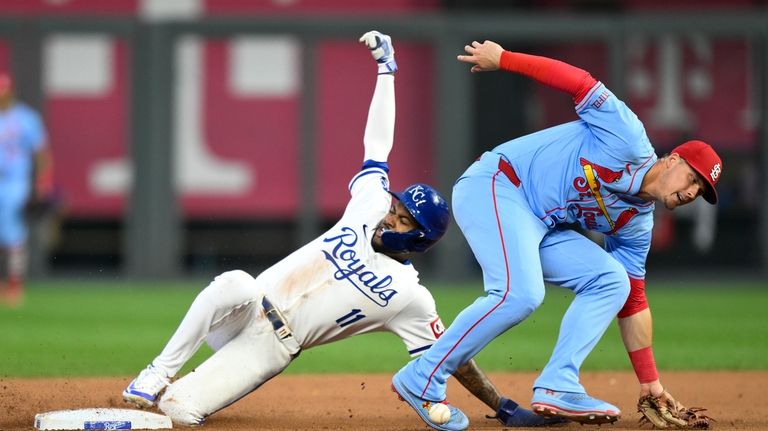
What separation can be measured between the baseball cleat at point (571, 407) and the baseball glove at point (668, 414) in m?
0.37

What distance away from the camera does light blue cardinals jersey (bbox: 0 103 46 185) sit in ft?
43.0

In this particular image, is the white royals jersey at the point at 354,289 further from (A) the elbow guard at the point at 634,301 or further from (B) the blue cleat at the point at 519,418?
(A) the elbow guard at the point at 634,301

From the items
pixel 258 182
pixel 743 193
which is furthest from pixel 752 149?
pixel 258 182

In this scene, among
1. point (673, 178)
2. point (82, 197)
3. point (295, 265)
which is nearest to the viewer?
point (673, 178)

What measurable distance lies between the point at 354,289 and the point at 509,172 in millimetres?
850

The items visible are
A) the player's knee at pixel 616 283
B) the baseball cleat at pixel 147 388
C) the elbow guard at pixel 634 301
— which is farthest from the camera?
the elbow guard at pixel 634 301

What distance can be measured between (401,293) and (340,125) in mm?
9922

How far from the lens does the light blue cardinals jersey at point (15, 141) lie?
1310 cm

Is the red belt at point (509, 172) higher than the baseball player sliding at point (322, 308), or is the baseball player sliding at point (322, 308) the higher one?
the red belt at point (509, 172)

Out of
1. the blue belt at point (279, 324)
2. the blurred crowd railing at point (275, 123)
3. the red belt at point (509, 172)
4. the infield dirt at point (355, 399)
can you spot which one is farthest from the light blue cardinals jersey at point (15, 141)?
the red belt at point (509, 172)

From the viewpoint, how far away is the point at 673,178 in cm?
551

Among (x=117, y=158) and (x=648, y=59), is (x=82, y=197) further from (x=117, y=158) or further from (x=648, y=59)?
(x=648, y=59)

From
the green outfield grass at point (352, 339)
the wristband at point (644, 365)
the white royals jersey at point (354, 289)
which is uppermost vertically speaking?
the white royals jersey at point (354, 289)

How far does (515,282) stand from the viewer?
5.53 metres
